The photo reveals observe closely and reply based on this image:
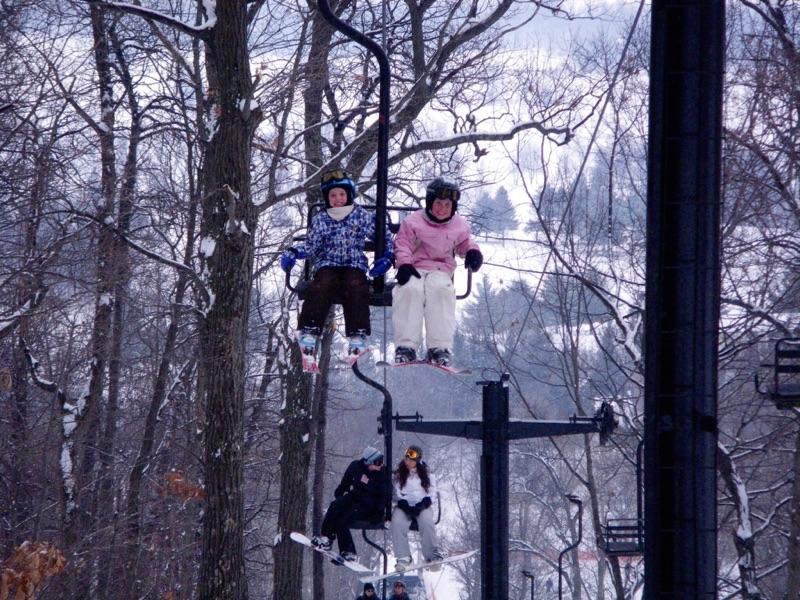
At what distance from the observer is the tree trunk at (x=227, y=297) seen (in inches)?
405

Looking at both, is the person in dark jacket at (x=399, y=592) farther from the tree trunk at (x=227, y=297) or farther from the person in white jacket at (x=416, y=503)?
the person in white jacket at (x=416, y=503)

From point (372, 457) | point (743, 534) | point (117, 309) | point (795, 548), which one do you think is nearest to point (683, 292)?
point (372, 457)

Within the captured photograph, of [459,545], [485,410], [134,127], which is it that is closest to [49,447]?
[134,127]

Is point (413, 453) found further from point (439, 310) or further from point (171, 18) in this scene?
point (171, 18)

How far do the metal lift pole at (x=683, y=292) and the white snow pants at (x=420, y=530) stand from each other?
4911 mm

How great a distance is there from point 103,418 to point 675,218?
1764 cm

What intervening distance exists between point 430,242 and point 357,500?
221 cm

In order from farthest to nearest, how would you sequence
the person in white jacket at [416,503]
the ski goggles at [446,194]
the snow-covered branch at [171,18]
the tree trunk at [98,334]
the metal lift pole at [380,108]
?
the tree trunk at [98,334]
the snow-covered branch at [171,18]
the person in white jacket at [416,503]
the ski goggles at [446,194]
the metal lift pole at [380,108]

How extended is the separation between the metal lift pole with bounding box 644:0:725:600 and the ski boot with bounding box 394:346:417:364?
137 inches

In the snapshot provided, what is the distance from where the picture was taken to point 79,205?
50.9ft

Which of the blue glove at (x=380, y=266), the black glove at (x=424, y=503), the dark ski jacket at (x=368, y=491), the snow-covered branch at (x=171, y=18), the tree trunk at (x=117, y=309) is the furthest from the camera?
the tree trunk at (x=117, y=309)

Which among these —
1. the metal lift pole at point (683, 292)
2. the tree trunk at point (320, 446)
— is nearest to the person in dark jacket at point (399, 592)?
the tree trunk at point (320, 446)

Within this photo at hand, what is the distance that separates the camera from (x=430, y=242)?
7.17 m

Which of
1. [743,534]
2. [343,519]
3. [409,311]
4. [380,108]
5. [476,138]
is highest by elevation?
[476,138]
